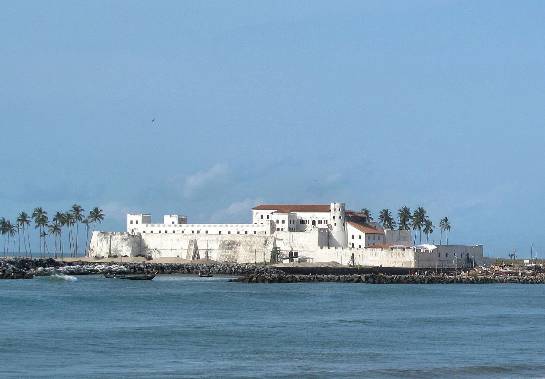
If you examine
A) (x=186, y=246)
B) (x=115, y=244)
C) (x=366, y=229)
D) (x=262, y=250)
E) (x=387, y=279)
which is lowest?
(x=387, y=279)

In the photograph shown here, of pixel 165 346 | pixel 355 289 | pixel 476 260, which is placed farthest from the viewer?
pixel 476 260

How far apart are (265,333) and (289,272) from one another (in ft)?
228

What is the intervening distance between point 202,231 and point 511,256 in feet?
158

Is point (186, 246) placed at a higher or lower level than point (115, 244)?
lower

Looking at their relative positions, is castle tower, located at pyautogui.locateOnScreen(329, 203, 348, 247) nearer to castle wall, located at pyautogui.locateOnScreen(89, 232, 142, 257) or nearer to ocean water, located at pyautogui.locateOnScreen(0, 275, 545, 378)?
castle wall, located at pyautogui.locateOnScreen(89, 232, 142, 257)

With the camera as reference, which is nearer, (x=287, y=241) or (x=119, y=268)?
(x=119, y=268)

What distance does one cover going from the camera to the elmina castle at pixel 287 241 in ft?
437

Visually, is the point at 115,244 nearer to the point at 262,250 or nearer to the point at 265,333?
the point at 262,250

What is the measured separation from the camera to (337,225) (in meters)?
139

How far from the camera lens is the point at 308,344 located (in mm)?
52281

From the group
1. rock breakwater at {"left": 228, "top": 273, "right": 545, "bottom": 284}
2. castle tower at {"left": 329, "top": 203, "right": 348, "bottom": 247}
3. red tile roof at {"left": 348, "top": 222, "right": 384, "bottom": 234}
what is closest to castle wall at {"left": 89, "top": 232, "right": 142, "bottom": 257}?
castle tower at {"left": 329, "top": 203, "right": 348, "bottom": 247}

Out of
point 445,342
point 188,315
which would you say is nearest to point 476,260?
point 188,315

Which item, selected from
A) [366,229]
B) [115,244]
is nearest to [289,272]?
[366,229]

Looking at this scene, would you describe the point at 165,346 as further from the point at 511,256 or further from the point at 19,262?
the point at 511,256
